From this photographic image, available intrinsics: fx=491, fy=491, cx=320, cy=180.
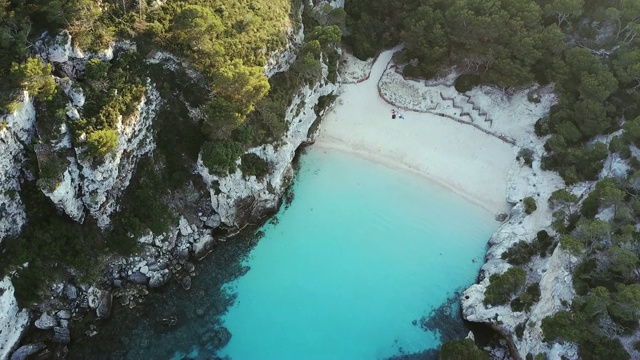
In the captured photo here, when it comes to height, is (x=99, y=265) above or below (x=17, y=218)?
below

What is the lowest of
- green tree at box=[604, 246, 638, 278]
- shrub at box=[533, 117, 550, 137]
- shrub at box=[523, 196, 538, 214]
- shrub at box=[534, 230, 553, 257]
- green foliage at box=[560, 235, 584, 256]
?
shrub at box=[534, 230, 553, 257]

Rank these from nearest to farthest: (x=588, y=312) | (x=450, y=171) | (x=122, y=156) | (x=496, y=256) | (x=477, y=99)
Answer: (x=588, y=312) < (x=122, y=156) < (x=496, y=256) < (x=450, y=171) < (x=477, y=99)

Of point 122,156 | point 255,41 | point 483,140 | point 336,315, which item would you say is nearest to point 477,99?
point 483,140

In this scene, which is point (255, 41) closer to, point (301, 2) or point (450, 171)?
point (301, 2)

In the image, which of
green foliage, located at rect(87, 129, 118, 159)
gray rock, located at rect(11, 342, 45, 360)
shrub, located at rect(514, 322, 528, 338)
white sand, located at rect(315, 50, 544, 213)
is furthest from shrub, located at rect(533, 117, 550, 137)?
gray rock, located at rect(11, 342, 45, 360)

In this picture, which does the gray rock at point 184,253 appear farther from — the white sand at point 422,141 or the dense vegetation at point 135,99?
the white sand at point 422,141

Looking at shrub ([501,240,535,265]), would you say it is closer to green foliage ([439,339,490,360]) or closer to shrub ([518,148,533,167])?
green foliage ([439,339,490,360])

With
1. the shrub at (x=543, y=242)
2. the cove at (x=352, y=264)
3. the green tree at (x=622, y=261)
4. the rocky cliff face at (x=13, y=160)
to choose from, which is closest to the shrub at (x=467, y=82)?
the cove at (x=352, y=264)
